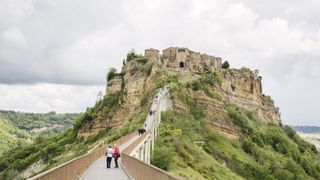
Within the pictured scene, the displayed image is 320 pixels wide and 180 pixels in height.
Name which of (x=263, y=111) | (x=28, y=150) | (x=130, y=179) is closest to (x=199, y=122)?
(x=263, y=111)

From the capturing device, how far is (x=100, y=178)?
22.8 m

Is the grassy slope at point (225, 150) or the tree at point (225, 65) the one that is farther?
the tree at point (225, 65)

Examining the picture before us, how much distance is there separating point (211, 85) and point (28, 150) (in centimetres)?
4579

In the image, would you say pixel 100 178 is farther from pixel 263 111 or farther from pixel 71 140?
pixel 263 111

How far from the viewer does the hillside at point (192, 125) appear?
2726 inches

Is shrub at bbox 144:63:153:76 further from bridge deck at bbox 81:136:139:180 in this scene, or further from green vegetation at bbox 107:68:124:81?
bridge deck at bbox 81:136:139:180

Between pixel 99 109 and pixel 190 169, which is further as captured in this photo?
pixel 99 109

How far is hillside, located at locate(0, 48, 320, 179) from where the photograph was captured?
69.2 m

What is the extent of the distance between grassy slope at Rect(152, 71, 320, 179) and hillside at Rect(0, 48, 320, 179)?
0.55 ft

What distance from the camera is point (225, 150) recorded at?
239 feet

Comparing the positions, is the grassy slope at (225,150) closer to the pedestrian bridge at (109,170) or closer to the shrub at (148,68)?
the shrub at (148,68)

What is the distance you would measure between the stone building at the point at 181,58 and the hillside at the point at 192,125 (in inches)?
8.2

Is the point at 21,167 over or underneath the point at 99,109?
underneath

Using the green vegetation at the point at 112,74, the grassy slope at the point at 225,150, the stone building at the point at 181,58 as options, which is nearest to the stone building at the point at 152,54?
the stone building at the point at 181,58
